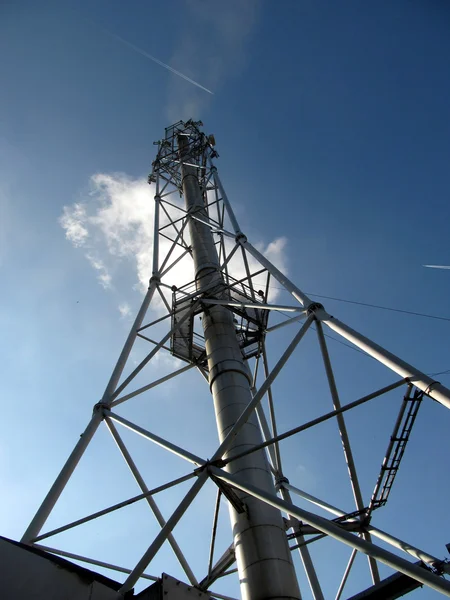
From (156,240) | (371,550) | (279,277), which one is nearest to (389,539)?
(371,550)

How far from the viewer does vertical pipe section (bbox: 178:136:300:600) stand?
701cm

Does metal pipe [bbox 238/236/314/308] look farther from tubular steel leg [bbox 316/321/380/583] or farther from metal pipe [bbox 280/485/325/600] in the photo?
metal pipe [bbox 280/485/325/600]

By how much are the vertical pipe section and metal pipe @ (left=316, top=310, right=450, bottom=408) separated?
313 centimetres

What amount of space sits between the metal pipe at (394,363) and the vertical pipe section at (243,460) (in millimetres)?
3131

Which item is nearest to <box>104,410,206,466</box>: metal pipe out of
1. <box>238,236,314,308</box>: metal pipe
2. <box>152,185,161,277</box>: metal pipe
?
<box>238,236,314,308</box>: metal pipe

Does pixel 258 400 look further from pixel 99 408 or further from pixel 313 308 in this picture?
pixel 99 408

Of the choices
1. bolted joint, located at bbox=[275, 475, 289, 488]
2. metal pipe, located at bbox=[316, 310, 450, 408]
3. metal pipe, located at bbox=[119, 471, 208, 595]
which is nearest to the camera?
metal pipe, located at bbox=[119, 471, 208, 595]

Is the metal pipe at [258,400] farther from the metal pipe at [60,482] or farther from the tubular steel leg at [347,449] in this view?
the metal pipe at [60,482]

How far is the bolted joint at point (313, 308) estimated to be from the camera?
841cm

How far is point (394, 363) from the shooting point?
21.8 feet

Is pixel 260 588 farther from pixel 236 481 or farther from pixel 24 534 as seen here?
pixel 24 534

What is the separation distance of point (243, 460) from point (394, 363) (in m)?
3.83

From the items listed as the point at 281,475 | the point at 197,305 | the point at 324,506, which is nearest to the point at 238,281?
the point at 197,305

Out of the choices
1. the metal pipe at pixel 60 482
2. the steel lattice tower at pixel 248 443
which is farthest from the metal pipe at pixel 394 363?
the metal pipe at pixel 60 482
